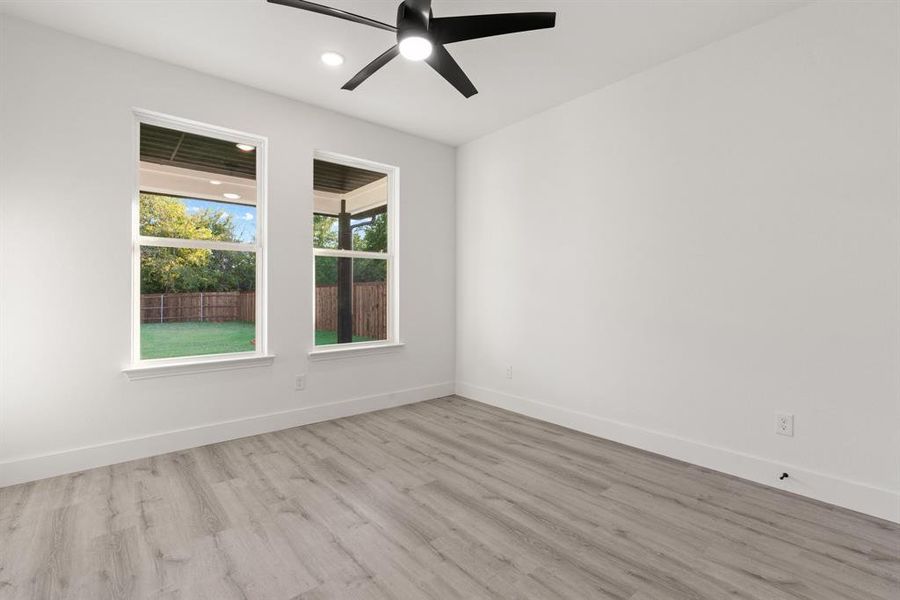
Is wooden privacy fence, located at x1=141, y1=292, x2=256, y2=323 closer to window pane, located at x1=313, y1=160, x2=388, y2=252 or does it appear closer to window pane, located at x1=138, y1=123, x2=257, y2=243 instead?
window pane, located at x1=138, y1=123, x2=257, y2=243

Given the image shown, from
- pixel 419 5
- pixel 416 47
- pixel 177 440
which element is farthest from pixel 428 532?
pixel 419 5

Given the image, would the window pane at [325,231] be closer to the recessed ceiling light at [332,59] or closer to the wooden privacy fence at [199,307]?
the wooden privacy fence at [199,307]

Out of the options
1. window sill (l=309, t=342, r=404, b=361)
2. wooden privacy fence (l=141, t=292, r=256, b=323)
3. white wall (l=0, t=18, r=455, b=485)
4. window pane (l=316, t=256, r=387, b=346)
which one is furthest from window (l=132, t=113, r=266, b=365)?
window pane (l=316, t=256, r=387, b=346)

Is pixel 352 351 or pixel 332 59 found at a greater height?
pixel 332 59

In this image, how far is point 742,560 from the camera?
1836mm

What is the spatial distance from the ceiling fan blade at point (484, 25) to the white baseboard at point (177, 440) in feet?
9.88

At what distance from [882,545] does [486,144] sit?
4025mm

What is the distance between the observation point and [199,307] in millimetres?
3305

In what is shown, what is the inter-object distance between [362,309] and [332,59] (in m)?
2.19

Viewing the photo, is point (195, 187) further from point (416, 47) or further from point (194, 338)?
point (416, 47)

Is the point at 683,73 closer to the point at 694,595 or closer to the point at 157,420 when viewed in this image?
the point at 694,595

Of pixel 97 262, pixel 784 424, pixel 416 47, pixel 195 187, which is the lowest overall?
pixel 784 424

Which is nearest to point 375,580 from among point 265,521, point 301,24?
point 265,521

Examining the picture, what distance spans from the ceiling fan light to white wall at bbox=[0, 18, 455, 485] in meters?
1.88
